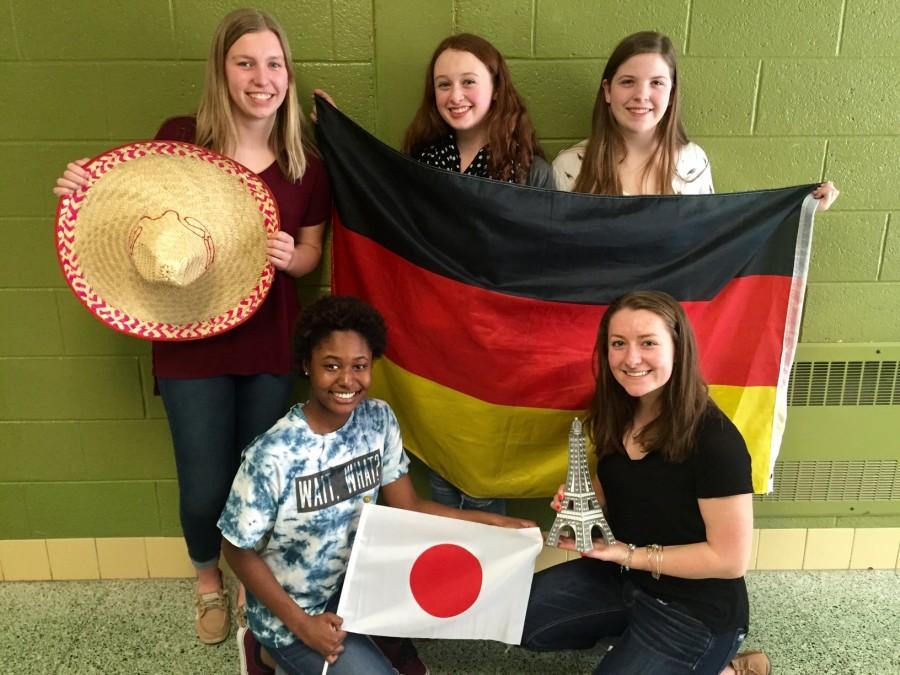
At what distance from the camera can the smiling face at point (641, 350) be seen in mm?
1491

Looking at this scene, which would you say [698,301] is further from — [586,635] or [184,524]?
[184,524]

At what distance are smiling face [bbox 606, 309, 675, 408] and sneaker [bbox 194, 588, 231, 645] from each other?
138 cm

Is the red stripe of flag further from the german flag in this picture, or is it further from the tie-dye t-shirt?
the tie-dye t-shirt

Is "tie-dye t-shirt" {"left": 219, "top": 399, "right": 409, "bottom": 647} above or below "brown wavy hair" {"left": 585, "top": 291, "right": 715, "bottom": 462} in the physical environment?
below

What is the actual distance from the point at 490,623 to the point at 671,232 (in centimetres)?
108

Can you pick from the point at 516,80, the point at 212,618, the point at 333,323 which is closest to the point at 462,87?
the point at 516,80

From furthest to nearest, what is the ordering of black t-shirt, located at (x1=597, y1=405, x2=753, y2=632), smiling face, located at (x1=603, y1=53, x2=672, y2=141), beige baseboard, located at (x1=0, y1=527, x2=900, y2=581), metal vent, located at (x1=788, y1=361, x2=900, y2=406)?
beige baseboard, located at (x1=0, y1=527, x2=900, y2=581), metal vent, located at (x1=788, y1=361, x2=900, y2=406), smiling face, located at (x1=603, y1=53, x2=672, y2=141), black t-shirt, located at (x1=597, y1=405, x2=753, y2=632)

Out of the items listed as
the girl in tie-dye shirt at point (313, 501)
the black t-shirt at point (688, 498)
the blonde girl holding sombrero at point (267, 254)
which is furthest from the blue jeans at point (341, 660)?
the black t-shirt at point (688, 498)

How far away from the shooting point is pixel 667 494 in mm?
1556

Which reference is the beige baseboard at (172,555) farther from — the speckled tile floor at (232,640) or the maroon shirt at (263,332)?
the maroon shirt at (263,332)

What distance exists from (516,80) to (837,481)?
5.46ft

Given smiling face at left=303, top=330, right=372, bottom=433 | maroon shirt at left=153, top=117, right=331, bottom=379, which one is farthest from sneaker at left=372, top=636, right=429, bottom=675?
maroon shirt at left=153, top=117, right=331, bottom=379

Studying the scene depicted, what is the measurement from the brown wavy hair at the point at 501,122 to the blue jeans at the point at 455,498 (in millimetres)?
892

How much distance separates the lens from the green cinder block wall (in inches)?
76.0
